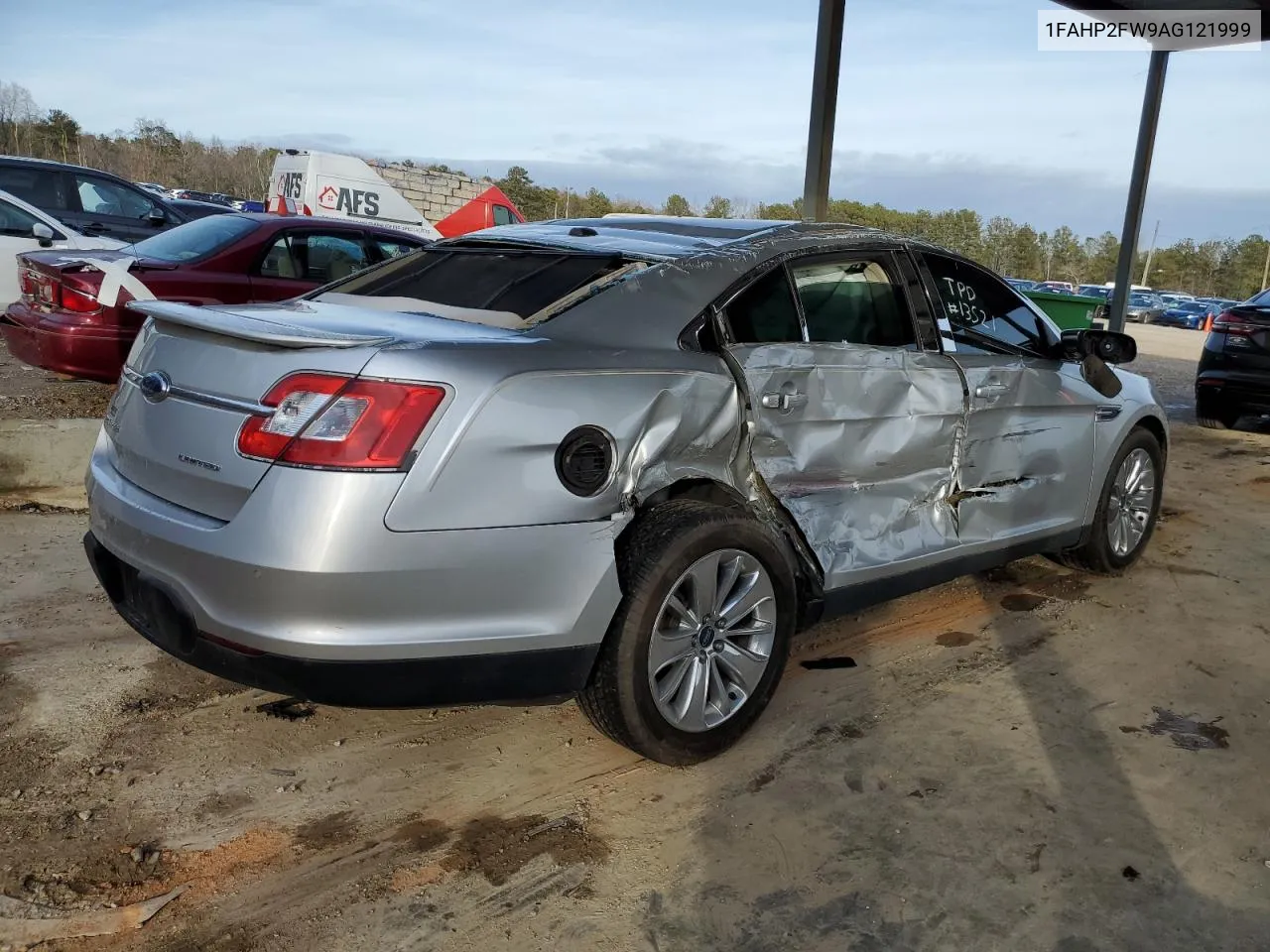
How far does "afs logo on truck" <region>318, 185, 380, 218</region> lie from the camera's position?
774 inches

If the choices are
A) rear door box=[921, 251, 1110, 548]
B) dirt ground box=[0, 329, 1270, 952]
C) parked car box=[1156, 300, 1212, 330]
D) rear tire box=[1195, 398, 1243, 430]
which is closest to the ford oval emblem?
dirt ground box=[0, 329, 1270, 952]

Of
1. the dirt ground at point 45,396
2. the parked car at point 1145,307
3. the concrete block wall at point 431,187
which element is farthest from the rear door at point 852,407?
the parked car at point 1145,307

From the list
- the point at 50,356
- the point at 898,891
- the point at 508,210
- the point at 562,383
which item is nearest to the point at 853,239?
the point at 562,383

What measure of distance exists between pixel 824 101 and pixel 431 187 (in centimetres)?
1570

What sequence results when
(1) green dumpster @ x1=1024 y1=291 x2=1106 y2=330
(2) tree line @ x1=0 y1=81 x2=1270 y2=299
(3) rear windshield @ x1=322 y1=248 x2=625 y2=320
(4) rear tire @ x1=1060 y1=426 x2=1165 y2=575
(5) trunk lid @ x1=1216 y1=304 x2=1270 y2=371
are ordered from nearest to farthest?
(3) rear windshield @ x1=322 y1=248 x2=625 y2=320
(4) rear tire @ x1=1060 y1=426 x2=1165 y2=575
(5) trunk lid @ x1=1216 y1=304 x2=1270 y2=371
(1) green dumpster @ x1=1024 y1=291 x2=1106 y2=330
(2) tree line @ x1=0 y1=81 x2=1270 y2=299

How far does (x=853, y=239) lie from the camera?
3.79 m

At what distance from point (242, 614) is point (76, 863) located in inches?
28.9

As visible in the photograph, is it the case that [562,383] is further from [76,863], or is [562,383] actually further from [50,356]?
[50,356]

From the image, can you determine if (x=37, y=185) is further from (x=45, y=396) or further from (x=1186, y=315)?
(x=1186, y=315)

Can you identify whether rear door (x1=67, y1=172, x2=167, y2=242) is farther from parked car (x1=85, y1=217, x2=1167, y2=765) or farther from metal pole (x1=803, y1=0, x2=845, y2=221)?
parked car (x1=85, y1=217, x2=1167, y2=765)

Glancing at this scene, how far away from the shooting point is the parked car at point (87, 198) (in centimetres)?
1104

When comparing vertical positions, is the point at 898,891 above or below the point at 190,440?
below

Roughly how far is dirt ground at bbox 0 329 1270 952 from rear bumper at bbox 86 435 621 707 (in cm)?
44

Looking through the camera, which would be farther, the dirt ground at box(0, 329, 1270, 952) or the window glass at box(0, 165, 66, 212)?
the window glass at box(0, 165, 66, 212)
